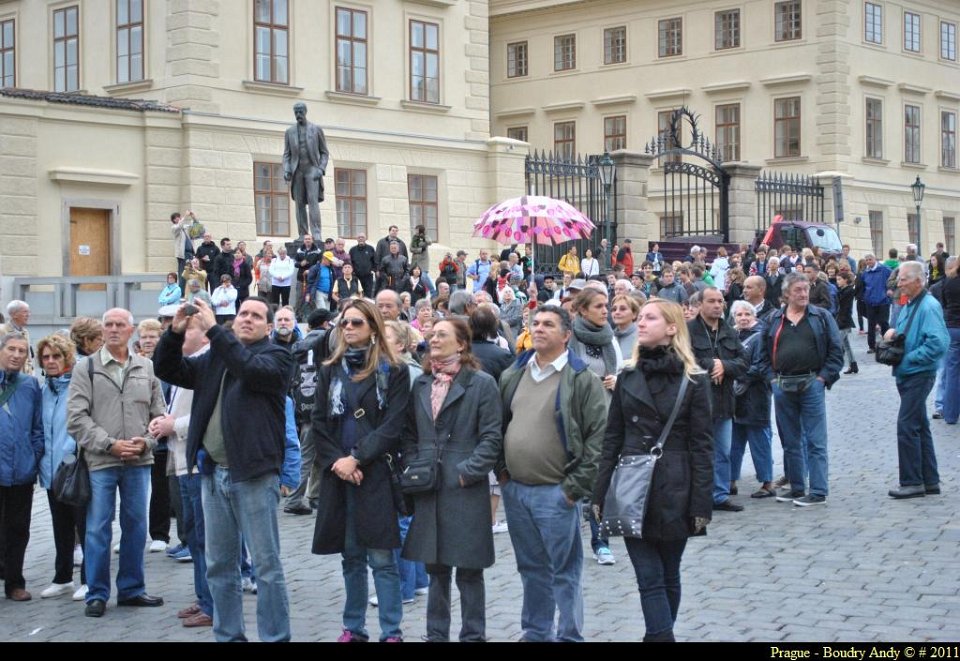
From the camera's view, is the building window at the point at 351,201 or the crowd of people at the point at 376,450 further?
the building window at the point at 351,201

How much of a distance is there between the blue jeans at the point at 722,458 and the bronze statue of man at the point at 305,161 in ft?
52.7

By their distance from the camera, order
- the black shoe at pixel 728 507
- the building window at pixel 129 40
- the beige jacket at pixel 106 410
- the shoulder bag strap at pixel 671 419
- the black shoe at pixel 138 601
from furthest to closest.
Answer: the building window at pixel 129 40, the black shoe at pixel 728 507, the black shoe at pixel 138 601, the beige jacket at pixel 106 410, the shoulder bag strap at pixel 671 419

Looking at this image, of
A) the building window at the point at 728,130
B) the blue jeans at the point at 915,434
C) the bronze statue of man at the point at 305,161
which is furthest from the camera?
the building window at the point at 728,130

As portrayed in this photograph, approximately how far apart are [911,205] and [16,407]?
43.0 m

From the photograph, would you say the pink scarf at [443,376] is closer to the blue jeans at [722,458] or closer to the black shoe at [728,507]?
the blue jeans at [722,458]

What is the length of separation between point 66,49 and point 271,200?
271 inches

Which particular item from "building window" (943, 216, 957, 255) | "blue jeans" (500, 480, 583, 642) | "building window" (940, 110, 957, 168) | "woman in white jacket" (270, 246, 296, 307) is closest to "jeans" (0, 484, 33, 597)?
"blue jeans" (500, 480, 583, 642)

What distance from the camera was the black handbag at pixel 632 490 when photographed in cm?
674

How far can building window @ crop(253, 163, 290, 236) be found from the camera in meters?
32.7

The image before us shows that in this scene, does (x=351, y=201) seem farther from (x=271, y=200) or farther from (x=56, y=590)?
(x=56, y=590)

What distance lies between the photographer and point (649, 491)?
6.79 metres

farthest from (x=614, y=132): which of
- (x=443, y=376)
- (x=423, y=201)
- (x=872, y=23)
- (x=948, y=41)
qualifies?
(x=443, y=376)

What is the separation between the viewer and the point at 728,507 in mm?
11445

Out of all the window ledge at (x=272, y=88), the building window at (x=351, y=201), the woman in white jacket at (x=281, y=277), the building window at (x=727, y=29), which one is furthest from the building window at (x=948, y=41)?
the woman in white jacket at (x=281, y=277)
